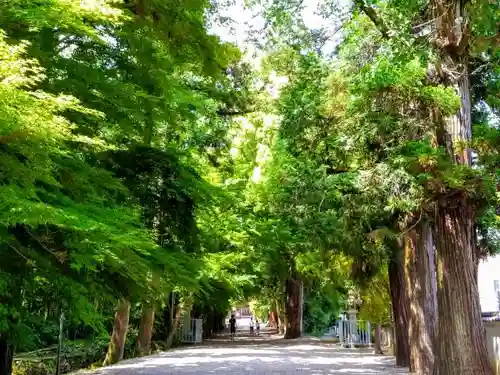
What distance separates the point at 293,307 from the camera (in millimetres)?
33781

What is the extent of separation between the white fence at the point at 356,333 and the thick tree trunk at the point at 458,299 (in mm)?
17493

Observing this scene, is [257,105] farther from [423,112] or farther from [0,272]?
[0,272]

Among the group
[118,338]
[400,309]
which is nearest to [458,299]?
[400,309]

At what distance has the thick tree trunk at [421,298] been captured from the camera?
43.7 feet

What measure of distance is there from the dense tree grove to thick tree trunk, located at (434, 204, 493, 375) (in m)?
0.03

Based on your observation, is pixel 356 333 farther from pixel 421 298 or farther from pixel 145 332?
pixel 421 298

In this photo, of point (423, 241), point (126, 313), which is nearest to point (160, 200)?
point (423, 241)

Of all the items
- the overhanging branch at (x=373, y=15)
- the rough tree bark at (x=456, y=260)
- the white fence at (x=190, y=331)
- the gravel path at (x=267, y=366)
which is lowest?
the gravel path at (x=267, y=366)

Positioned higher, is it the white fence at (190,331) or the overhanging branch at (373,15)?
the overhanging branch at (373,15)

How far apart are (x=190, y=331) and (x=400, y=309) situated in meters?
18.6

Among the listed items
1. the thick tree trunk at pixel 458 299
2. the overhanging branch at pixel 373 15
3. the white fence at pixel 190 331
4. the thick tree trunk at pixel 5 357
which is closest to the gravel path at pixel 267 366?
the thick tree trunk at pixel 5 357

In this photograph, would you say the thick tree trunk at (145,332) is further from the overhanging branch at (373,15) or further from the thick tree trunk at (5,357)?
the overhanging branch at (373,15)

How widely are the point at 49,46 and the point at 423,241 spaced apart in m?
9.38

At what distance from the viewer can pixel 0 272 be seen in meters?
7.02
